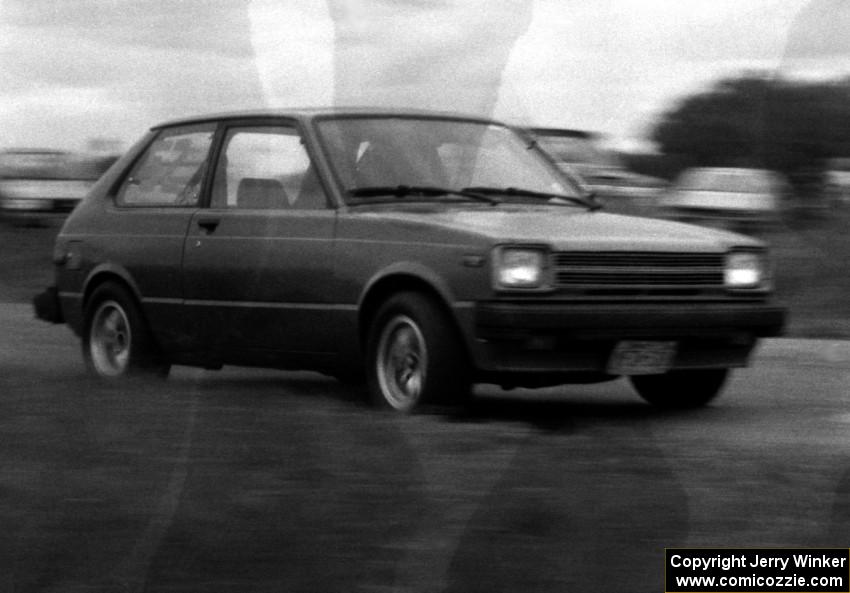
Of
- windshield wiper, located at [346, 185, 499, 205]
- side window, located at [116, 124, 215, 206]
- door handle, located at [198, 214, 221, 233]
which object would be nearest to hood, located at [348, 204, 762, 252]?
windshield wiper, located at [346, 185, 499, 205]

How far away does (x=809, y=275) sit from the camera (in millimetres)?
17516

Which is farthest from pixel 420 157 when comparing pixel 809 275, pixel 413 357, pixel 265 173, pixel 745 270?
pixel 809 275

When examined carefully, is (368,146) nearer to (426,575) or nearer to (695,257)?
(695,257)

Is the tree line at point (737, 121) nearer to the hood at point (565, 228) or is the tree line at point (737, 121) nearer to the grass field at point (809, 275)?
the hood at point (565, 228)

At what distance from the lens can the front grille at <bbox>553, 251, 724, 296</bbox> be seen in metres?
7.15

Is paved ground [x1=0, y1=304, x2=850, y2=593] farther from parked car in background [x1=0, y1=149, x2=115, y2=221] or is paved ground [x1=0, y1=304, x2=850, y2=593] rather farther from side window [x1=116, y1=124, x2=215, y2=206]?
parked car in background [x1=0, y1=149, x2=115, y2=221]

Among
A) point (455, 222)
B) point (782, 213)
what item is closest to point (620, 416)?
point (455, 222)

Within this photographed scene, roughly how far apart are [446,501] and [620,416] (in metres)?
3.43

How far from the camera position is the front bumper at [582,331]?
23.0 ft

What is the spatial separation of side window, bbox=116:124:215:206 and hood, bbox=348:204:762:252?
4.52 ft

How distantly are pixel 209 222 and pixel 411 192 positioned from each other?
1082mm

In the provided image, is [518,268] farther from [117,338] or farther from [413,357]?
[117,338]

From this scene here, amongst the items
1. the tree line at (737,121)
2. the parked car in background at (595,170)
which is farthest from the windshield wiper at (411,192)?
the parked car in background at (595,170)

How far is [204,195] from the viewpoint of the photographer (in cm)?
870
